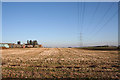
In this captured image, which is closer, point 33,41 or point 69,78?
point 69,78

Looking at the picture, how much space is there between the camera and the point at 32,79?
21.6 feet

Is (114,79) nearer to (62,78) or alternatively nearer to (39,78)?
(62,78)

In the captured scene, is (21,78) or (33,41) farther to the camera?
(33,41)

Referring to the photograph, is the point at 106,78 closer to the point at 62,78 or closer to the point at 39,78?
the point at 62,78

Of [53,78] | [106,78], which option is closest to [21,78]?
[53,78]

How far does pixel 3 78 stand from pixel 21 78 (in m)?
1.12

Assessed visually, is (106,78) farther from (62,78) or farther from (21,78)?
(21,78)

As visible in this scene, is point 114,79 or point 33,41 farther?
point 33,41

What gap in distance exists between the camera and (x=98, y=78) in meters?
6.85

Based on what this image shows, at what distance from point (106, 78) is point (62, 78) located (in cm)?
286

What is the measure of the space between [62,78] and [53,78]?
0.58m

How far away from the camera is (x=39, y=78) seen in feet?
22.2

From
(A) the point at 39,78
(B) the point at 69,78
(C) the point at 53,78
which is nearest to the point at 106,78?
(B) the point at 69,78

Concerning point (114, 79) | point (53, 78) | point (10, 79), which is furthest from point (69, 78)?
point (10, 79)
